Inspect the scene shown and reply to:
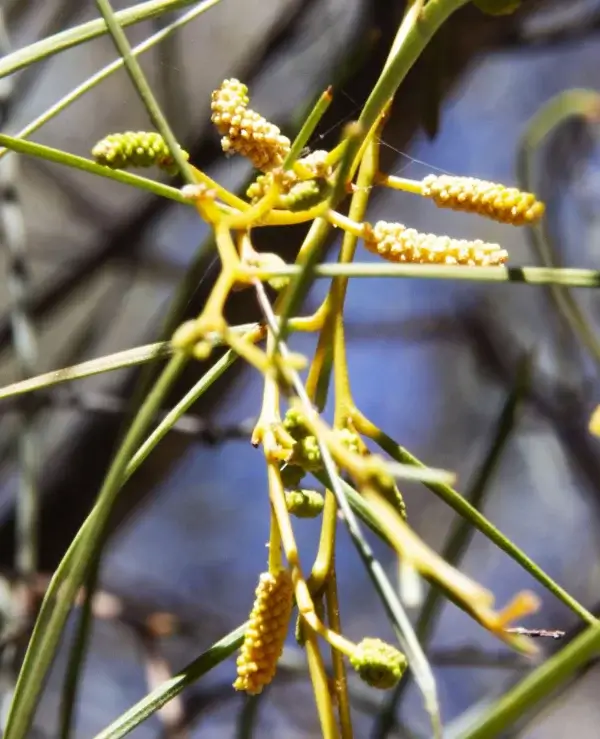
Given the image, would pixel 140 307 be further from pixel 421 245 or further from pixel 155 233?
pixel 421 245

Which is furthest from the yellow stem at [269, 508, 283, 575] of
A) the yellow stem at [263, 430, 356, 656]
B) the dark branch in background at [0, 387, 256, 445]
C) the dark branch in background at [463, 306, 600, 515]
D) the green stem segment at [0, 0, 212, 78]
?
the dark branch in background at [463, 306, 600, 515]

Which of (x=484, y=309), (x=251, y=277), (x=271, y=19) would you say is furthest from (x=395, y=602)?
(x=484, y=309)

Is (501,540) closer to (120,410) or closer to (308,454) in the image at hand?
(308,454)

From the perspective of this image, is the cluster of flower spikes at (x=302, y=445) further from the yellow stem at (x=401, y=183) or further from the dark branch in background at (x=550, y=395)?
the dark branch in background at (x=550, y=395)

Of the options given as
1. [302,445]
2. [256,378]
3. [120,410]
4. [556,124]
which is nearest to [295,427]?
[302,445]

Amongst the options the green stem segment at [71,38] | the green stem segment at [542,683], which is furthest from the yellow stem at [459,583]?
the green stem segment at [71,38]

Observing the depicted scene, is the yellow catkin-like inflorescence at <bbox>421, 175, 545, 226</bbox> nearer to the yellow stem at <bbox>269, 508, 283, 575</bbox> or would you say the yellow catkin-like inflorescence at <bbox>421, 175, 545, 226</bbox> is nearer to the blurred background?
the yellow stem at <bbox>269, 508, 283, 575</bbox>
